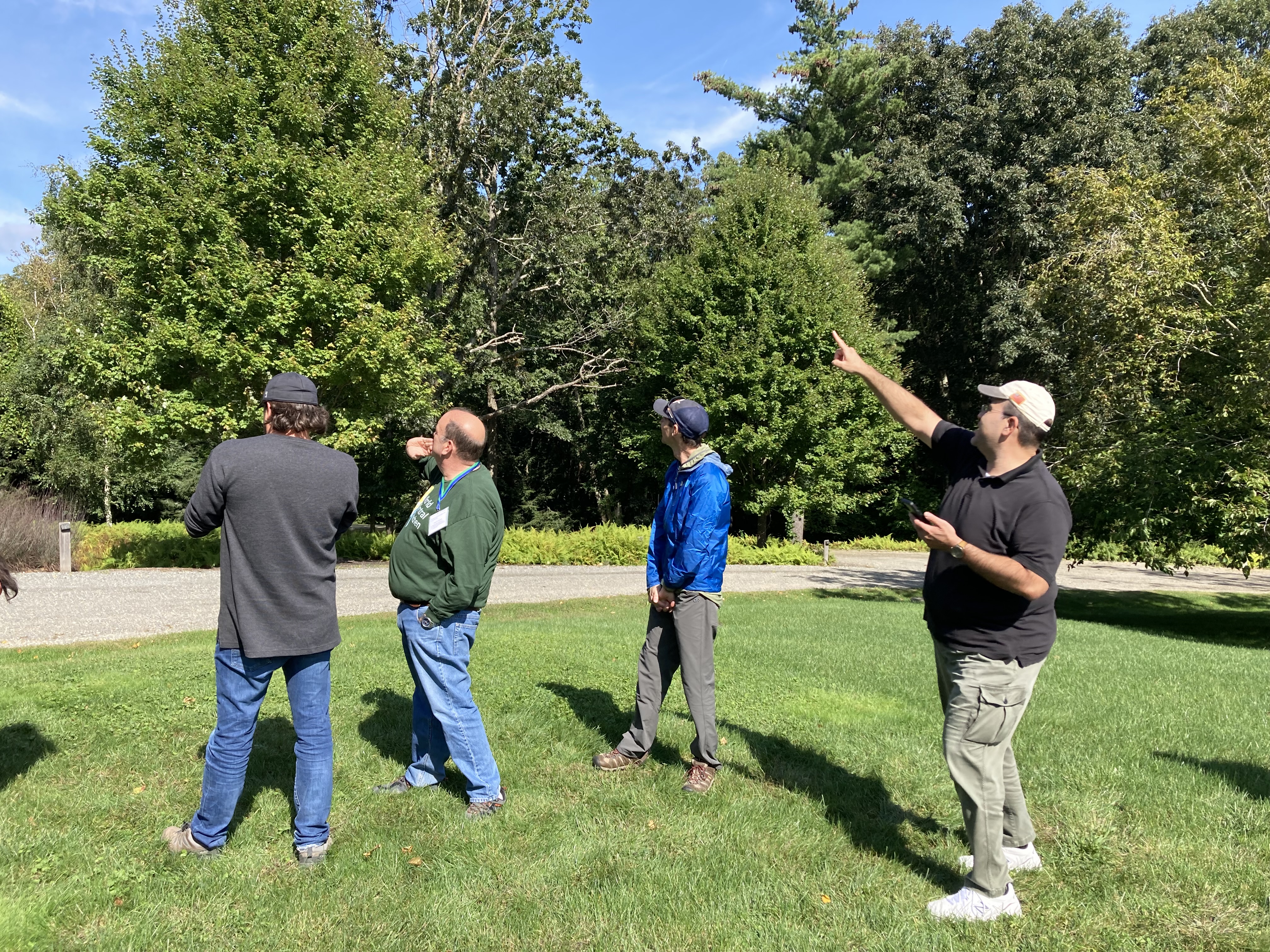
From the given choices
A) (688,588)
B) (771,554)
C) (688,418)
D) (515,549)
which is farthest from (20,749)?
(771,554)

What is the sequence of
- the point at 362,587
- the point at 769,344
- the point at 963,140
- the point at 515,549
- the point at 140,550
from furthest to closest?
the point at 963,140
the point at 769,344
the point at 515,549
the point at 140,550
the point at 362,587

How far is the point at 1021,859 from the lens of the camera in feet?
11.7

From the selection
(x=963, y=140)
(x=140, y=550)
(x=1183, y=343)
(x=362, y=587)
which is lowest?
(x=140, y=550)

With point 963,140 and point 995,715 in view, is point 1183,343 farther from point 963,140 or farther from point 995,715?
point 963,140

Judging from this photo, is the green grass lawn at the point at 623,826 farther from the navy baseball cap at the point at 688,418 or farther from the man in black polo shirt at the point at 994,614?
the navy baseball cap at the point at 688,418

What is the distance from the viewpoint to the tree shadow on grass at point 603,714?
5.06m

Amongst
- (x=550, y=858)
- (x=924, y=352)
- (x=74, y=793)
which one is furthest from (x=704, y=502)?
(x=924, y=352)

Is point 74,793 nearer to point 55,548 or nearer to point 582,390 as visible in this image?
point 55,548

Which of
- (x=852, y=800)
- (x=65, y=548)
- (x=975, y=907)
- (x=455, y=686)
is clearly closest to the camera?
(x=975, y=907)

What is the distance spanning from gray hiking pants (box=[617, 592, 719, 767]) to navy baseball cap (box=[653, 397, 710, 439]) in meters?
0.91

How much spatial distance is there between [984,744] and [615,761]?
223 cm

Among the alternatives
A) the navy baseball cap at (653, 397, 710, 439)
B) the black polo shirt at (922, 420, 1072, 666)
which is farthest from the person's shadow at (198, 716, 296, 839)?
the black polo shirt at (922, 420, 1072, 666)

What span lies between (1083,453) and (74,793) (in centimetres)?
1771

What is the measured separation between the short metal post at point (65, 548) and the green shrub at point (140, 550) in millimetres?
743
